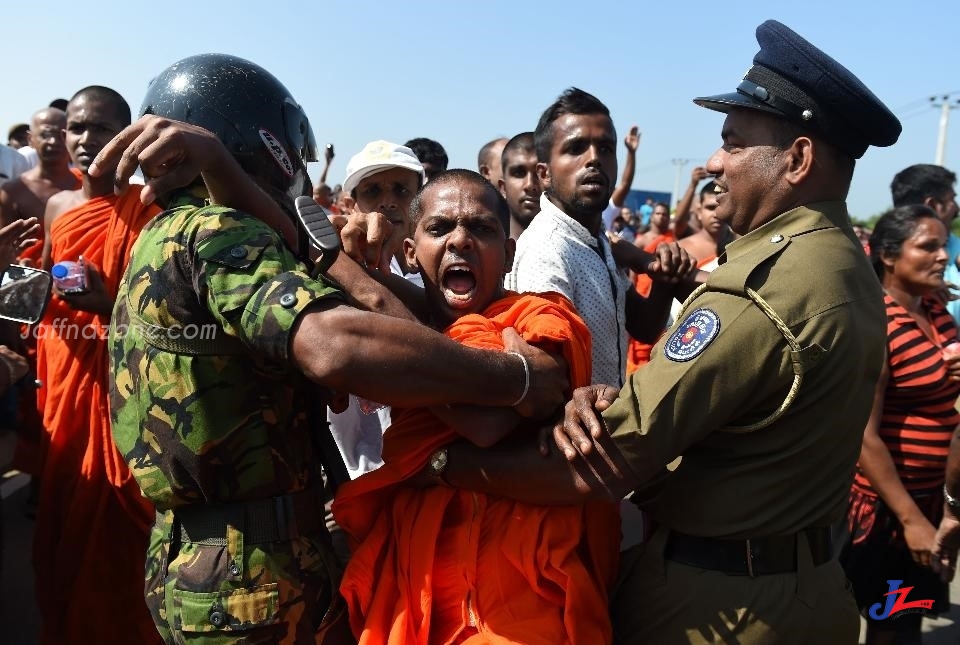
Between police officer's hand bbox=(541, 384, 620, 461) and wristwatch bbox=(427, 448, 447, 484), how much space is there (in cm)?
26

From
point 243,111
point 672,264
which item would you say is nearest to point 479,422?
point 243,111

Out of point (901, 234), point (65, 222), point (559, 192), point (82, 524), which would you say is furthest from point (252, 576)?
point (901, 234)

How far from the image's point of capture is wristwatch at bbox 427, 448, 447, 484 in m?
1.80

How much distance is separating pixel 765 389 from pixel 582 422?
40 cm

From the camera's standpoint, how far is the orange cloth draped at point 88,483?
315 centimetres

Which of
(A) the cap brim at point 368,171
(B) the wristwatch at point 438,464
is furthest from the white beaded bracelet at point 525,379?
(A) the cap brim at point 368,171

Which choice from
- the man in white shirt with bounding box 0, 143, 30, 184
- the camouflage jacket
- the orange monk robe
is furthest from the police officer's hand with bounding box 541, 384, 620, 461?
the man in white shirt with bounding box 0, 143, 30, 184

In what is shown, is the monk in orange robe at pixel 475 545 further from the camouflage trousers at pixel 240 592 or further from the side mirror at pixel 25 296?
the side mirror at pixel 25 296

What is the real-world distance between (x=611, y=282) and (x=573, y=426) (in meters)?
1.68

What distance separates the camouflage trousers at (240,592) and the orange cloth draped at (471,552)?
0.09 m

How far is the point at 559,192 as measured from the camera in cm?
346

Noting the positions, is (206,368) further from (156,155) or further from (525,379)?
(525,379)

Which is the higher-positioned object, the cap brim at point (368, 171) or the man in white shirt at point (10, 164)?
the cap brim at point (368, 171)

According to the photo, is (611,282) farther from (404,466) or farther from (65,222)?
(65,222)
